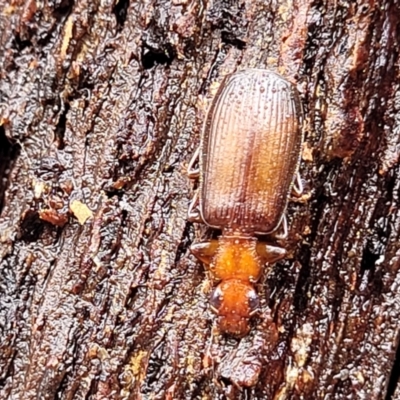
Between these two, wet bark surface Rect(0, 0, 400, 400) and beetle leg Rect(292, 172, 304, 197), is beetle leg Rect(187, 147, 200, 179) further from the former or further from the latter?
beetle leg Rect(292, 172, 304, 197)

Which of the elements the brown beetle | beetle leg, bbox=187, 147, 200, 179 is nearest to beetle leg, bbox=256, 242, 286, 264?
the brown beetle

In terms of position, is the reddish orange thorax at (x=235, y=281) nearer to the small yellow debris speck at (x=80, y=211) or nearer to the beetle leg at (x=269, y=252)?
the beetle leg at (x=269, y=252)

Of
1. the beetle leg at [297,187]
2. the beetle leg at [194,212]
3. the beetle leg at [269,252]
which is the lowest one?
the beetle leg at [269,252]

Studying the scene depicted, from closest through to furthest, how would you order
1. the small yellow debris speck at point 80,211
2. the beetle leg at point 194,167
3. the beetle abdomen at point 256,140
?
the beetle abdomen at point 256,140
the beetle leg at point 194,167
the small yellow debris speck at point 80,211

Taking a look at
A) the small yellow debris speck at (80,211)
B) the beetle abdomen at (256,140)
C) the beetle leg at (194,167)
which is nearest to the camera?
the beetle abdomen at (256,140)

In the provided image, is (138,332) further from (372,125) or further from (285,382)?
(372,125)

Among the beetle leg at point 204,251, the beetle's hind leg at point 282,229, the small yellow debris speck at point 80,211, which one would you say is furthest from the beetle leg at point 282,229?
the small yellow debris speck at point 80,211

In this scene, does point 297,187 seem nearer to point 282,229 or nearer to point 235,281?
point 282,229
